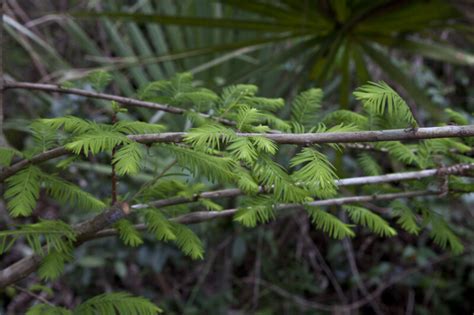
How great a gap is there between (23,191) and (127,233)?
0.61 ft

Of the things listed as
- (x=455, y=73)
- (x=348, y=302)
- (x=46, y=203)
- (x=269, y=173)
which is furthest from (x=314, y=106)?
(x=455, y=73)

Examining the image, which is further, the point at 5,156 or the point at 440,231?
the point at 440,231

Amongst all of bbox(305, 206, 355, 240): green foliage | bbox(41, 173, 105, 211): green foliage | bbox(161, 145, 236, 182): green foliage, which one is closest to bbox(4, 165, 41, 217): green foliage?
bbox(41, 173, 105, 211): green foliage

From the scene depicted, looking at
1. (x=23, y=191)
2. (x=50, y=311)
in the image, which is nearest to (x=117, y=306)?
(x=50, y=311)

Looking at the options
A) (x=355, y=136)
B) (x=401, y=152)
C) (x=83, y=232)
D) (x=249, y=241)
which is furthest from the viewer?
(x=249, y=241)

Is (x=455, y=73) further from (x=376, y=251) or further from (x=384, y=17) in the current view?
(x=384, y=17)

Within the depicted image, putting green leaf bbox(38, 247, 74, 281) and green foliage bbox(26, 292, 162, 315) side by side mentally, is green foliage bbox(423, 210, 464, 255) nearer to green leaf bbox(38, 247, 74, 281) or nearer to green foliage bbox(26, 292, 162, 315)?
green foliage bbox(26, 292, 162, 315)

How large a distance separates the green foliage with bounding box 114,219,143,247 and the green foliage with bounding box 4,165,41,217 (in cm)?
15

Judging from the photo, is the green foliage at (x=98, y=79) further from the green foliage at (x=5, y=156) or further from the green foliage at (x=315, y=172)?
the green foliage at (x=315, y=172)

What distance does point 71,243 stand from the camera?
34.7 inches

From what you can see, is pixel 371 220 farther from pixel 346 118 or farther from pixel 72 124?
pixel 72 124

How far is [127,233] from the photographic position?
893mm

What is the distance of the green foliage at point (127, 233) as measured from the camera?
0.87 m

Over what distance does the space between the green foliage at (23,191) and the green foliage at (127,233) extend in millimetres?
154
